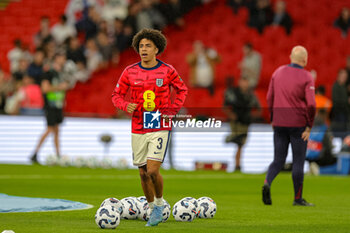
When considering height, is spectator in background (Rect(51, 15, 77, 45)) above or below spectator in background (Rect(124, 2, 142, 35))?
below

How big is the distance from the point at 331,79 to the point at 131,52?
20.5ft

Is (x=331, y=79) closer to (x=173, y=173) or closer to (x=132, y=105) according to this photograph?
(x=173, y=173)

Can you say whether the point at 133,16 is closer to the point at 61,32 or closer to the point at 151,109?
the point at 61,32

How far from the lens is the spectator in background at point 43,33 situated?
22.9 metres

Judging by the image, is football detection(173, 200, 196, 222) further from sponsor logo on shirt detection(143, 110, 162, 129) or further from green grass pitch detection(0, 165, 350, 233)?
sponsor logo on shirt detection(143, 110, 162, 129)

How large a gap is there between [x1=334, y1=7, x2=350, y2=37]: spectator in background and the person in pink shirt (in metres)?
13.1

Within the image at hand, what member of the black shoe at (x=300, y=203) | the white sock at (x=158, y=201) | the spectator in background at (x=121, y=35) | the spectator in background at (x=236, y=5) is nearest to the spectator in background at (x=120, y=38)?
the spectator in background at (x=121, y=35)

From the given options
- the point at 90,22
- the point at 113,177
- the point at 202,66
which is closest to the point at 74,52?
the point at 90,22

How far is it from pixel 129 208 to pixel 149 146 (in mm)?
908

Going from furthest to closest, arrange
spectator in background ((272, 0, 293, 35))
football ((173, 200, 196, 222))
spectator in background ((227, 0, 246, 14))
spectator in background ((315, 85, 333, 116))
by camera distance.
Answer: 1. spectator in background ((227, 0, 246, 14))
2. spectator in background ((272, 0, 293, 35))
3. spectator in background ((315, 85, 333, 116))
4. football ((173, 200, 196, 222))

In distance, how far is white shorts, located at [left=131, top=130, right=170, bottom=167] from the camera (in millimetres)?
7305

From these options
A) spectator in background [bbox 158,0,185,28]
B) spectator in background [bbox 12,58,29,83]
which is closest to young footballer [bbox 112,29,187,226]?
spectator in background [bbox 12,58,29,83]

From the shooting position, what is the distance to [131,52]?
78.7ft

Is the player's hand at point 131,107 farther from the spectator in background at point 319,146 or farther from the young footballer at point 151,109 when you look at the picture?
the spectator in background at point 319,146
